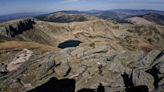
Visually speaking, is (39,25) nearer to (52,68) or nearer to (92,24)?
(92,24)

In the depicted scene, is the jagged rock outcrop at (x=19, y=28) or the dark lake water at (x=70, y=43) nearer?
the jagged rock outcrop at (x=19, y=28)

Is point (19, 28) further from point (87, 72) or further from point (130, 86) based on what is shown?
point (130, 86)

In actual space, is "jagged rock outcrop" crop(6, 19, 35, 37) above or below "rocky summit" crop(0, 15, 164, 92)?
below

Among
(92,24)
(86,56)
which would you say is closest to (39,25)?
(92,24)

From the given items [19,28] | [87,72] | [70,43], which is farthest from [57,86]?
[19,28]

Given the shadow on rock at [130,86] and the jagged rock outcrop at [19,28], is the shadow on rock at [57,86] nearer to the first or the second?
the shadow on rock at [130,86]

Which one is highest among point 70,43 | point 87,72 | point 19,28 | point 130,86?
point 87,72

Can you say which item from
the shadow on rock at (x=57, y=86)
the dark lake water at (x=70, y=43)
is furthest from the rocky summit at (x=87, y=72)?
the dark lake water at (x=70, y=43)

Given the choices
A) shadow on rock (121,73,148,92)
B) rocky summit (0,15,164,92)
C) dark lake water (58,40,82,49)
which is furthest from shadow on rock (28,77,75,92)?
dark lake water (58,40,82,49)

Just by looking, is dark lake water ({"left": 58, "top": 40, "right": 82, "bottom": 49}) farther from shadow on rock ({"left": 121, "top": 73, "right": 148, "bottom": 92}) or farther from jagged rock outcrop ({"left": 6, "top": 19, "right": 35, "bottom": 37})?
shadow on rock ({"left": 121, "top": 73, "right": 148, "bottom": 92})
